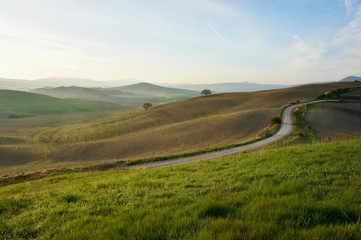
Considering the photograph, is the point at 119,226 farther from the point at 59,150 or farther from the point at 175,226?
the point at 59,150

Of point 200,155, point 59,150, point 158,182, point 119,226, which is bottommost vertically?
point 59,150

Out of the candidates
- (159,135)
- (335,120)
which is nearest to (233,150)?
(159,135)

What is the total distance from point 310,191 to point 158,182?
226 inches

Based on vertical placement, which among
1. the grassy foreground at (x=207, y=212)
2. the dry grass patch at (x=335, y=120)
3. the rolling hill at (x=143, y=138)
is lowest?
the rolling hill at (x=143, y=138)

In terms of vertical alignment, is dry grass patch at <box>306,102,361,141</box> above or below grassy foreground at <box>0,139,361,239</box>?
below

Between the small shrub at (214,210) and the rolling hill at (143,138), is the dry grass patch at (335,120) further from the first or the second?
the small shrub at (214,210)

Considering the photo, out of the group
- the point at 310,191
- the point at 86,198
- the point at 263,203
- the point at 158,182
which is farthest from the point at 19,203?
the point at 310,191

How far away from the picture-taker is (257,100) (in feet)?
379

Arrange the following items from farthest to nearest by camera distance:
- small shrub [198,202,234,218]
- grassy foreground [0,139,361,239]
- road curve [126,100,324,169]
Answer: road curve [126,100,324,169] → small shrub [198,202,234,218] → grassy foreground [0,139,361,239]

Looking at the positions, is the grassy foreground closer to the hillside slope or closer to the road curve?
the road curve

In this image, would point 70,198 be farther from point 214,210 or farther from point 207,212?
point 214,210

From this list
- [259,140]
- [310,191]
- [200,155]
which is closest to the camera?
[310,191]

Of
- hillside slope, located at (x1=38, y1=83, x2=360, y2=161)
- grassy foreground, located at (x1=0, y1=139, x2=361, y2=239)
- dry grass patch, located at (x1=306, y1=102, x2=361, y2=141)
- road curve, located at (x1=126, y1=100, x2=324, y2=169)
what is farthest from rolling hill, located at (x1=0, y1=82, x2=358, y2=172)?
grassy foreground, located at (x1=0, y1=139, x2=361, y2=239)

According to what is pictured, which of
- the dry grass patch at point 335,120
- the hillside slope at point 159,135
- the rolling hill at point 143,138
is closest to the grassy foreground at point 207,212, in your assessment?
the rolling hill at point 143,138
